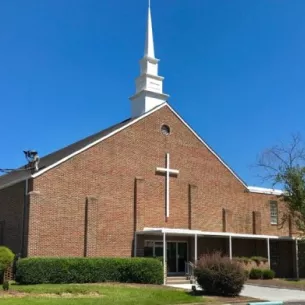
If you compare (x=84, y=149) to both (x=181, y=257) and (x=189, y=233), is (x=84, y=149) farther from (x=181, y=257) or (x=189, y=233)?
(x=181, y=257)

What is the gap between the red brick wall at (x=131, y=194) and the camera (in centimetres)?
2709

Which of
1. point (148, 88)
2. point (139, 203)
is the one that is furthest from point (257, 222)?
point (148, 88)

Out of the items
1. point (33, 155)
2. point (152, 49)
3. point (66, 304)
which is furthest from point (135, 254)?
point (152, 49)

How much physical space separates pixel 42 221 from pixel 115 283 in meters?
5.35

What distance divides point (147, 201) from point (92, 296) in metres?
12.3

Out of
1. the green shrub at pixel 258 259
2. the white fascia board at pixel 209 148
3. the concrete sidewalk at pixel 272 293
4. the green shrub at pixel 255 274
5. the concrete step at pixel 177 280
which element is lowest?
the concrete sidewalk at pixel 272 293

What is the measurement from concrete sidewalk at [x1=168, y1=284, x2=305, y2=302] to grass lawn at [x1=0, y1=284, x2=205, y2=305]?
359 centimetres

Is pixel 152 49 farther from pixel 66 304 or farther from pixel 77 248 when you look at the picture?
pixel 66 304

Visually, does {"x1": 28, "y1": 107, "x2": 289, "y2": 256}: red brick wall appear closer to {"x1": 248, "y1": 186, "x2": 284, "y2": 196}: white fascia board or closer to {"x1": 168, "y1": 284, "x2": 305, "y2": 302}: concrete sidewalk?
{"x1": 248, "y1": 186, "x2": 284, "y2": 196}: white fascia board

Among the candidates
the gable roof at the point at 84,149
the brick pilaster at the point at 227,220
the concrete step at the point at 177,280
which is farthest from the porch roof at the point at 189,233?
the gable roof at the point at 84,149

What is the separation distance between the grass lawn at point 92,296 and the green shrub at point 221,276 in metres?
1.06

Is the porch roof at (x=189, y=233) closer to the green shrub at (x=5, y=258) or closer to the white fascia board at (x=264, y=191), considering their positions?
the white fascia board at (x=264, y=191)

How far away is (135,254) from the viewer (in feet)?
96.4

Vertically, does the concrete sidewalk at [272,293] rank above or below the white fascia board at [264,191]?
below
